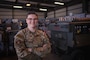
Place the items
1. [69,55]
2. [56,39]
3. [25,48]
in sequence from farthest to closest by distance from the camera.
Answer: [56,39], [69,55], [25,48]

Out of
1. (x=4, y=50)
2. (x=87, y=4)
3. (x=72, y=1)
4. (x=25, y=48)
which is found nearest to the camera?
(x=25, y=48)

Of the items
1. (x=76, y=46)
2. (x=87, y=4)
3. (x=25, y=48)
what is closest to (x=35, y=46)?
(x=25, y=48)

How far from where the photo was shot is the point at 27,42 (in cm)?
172

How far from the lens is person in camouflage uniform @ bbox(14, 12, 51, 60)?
5.49 ft

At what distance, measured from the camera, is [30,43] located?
5.65 feet

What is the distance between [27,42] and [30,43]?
0.13 feet

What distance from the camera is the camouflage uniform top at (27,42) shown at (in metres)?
1.67

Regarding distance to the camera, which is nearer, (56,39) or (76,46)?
(76,46)

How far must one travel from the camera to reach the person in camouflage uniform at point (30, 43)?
1675 mm

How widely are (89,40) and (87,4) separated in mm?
5110

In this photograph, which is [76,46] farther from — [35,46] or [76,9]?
[76,9]

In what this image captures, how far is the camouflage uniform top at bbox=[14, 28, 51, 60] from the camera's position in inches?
65.8

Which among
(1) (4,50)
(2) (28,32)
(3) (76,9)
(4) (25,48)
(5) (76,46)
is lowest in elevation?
(1) (4,50)

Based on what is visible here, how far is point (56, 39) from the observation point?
5.50 meters
